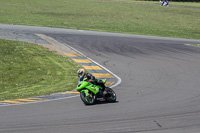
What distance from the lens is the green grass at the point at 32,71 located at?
646 inches

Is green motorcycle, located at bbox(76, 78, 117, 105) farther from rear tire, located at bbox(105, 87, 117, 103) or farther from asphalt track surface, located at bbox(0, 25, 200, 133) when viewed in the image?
asphalt track surface, located at bbox(0, 25, 200, 133)

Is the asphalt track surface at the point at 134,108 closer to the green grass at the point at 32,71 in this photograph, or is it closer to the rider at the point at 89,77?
the rider at the point at 89,77

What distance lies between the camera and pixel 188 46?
30.8m

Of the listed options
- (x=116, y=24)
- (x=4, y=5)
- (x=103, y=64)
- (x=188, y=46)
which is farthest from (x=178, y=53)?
(x=4, y=5)

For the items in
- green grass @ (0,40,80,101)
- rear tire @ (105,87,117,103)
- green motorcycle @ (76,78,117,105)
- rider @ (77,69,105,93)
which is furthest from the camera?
green grass @ (0,40,80,101)

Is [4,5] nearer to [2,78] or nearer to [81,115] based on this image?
[2,78]

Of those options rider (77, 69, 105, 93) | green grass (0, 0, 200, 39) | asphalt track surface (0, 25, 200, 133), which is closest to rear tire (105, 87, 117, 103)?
asphalt track surface (0, 25, 200, 133)

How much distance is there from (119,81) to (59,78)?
3.58 m

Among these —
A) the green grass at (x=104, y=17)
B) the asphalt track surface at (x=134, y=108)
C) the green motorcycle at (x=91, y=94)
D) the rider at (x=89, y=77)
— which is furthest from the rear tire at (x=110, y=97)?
the green grass at (x=104, y=17)

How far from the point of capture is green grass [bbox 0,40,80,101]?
646 inches

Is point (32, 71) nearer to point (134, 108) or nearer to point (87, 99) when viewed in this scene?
point (87, 99)

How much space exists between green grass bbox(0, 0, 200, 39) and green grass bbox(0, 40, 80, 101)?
17792mm

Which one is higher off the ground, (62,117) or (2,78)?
(62,117)

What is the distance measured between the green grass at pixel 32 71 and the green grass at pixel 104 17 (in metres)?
17.8
